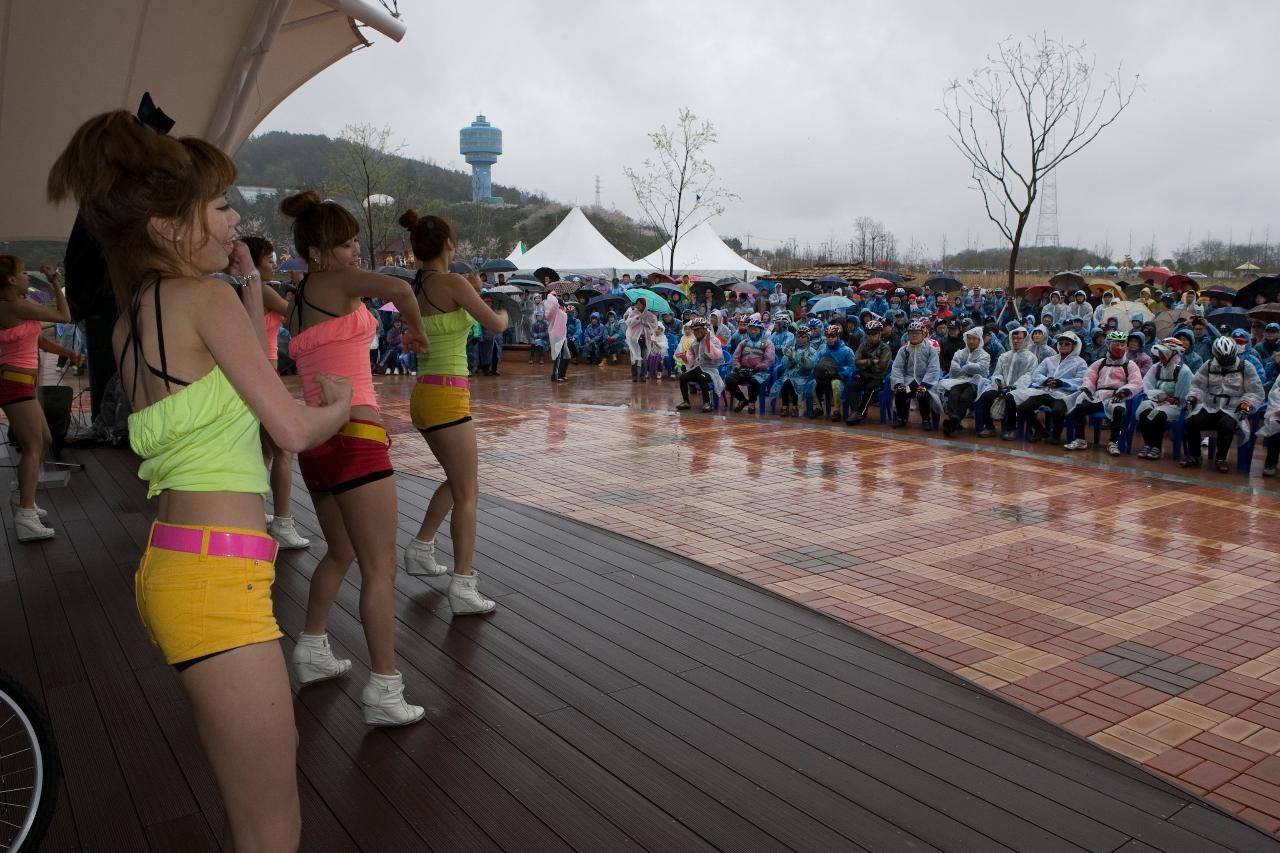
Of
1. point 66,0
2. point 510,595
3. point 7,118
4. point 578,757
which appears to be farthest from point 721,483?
point 7,118

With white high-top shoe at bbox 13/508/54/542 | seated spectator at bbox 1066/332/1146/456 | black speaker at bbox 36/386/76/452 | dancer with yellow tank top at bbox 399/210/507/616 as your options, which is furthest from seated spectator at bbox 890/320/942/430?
white high-top shoe at bbox 13/508/54/542

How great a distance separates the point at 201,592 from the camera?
5.37 ft

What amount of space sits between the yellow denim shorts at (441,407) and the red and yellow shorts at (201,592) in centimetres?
217

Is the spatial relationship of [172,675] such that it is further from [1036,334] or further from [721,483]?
[1036,334]

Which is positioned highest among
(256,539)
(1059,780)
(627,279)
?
(627,279)

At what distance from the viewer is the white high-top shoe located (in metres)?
5.11

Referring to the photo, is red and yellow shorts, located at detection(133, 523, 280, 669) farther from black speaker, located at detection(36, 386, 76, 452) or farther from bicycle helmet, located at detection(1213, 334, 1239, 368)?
bicycle helmet, located at detection(1213, 334, 1239, 368)

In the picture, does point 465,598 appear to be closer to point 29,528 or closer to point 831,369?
point 29,528

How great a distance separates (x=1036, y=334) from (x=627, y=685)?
8672 millimetres

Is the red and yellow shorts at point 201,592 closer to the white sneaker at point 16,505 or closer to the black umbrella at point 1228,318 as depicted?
the white sneaker at point 16,505

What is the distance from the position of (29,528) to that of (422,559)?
2.43 metres

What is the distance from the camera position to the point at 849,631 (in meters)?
4.01

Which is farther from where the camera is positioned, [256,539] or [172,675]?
[172,675]

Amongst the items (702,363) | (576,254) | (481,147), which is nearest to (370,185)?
(576,254)
